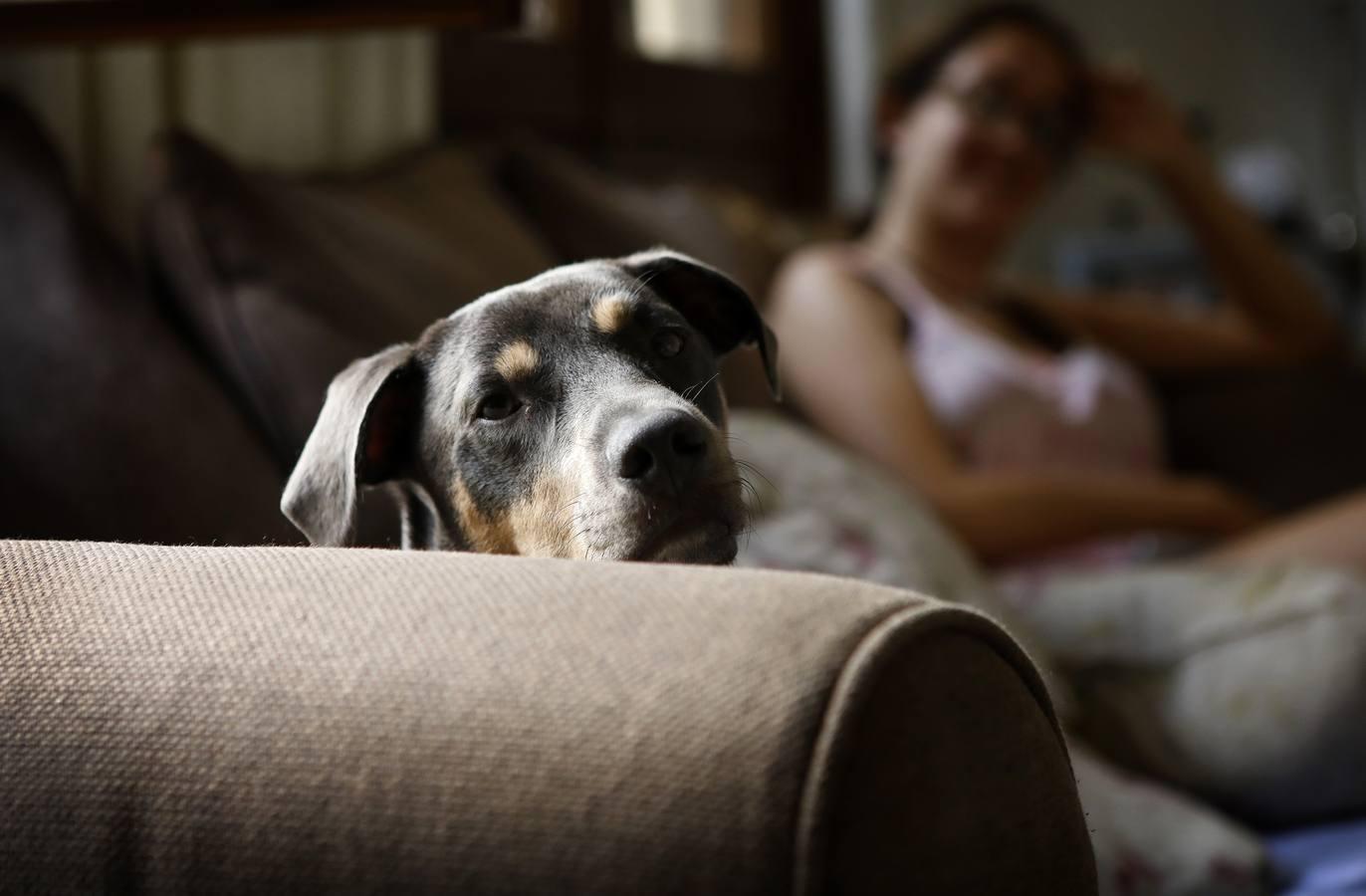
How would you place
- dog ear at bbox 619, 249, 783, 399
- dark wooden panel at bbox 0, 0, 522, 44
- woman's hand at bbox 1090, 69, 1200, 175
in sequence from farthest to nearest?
1. woman's hand at bbox 1090, 69, 1200, 175
2. dark wooden panel at bbox 0, 0, 522, 44
3. dog ear at bbox 619, 249, 783, 399

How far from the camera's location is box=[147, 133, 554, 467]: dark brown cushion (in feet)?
3.37

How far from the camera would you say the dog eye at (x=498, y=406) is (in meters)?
0.65

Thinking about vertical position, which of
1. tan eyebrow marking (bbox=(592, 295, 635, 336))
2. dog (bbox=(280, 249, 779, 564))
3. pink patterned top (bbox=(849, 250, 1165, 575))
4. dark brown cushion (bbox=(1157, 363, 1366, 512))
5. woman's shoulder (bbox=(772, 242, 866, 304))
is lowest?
dark brown cushion (bbox=(1157, 363, 1366, 512))

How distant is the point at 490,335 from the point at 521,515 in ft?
0.29

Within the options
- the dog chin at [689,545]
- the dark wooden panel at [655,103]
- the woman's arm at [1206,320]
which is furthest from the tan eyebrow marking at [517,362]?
the woman's arm at [1206,320]

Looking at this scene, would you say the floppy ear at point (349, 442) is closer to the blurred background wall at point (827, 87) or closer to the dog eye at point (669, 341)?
the dog eye at point (669, 341)

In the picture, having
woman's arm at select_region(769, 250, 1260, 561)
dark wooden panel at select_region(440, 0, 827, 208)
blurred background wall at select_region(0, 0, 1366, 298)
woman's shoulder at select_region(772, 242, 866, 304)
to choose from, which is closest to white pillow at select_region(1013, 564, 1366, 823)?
woman's arm at select_region(769, 250, 1260, 561)

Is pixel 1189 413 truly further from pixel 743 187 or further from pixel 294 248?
pixel 294 248

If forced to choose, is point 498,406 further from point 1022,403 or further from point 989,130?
point 989,130

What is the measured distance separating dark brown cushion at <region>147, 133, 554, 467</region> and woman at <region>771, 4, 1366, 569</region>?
65 centimetres

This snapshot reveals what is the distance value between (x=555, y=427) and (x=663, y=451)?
0.22 ft

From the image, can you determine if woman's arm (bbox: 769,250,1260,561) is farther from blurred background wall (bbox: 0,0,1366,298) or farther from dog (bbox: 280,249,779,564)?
dog (bbox: 280,249,779,564)

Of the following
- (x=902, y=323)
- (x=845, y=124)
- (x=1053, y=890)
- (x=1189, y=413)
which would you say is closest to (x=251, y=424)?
(x=1053, y=890)

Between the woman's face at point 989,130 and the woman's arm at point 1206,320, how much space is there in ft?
1.07
